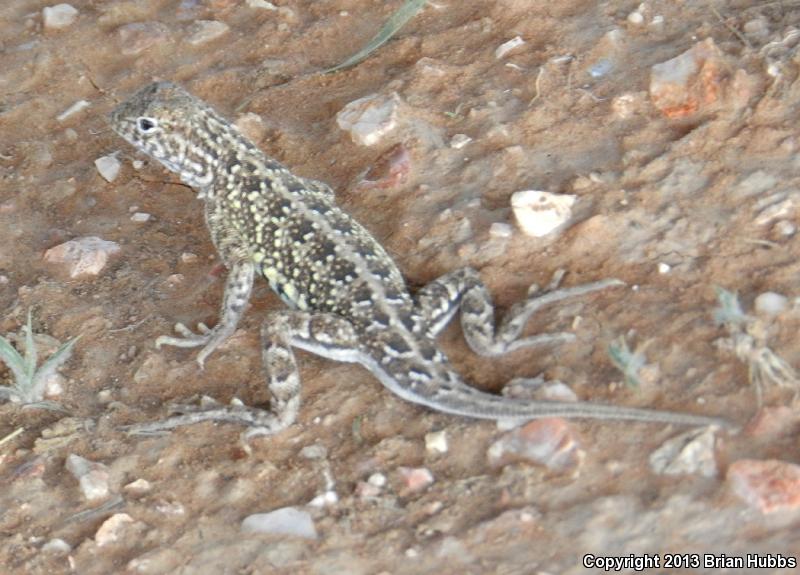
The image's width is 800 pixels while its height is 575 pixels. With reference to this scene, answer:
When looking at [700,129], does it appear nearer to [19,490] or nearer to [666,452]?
[666,452]

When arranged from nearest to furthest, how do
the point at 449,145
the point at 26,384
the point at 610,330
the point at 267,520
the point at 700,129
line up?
the point at 267,520
the point at 610,330
the point at 26,384
the point at 700,129
the point at 449,145

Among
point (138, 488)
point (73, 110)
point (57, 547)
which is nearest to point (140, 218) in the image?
point (73, 110)

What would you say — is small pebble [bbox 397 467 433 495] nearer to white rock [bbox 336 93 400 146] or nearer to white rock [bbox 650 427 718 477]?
white rock [bbox 650 427 718 477]

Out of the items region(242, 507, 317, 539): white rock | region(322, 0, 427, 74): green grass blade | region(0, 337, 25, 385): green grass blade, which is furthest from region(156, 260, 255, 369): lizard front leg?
region(322, 0, 427, 74): green grass blade

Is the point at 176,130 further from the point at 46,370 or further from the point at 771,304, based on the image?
the point at 771,304

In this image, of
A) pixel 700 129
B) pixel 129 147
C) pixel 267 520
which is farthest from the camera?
pixel 129 147

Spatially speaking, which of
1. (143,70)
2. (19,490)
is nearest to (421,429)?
(19,490)
